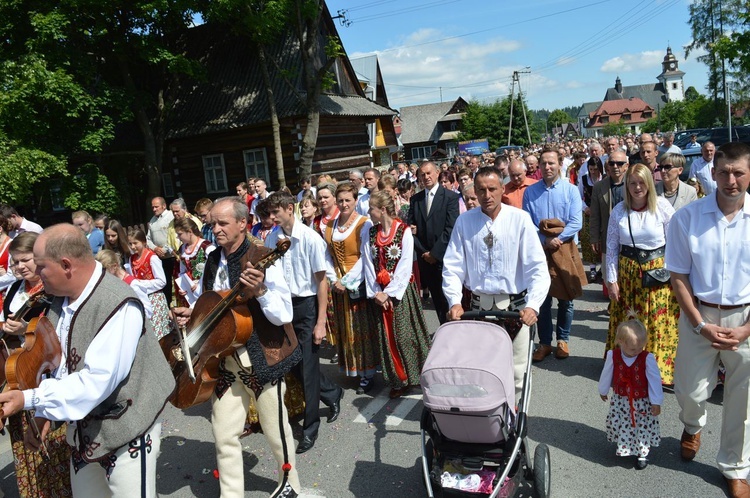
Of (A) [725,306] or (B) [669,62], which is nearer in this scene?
(A) [725,306]

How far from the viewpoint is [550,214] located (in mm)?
6637

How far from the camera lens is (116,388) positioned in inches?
116

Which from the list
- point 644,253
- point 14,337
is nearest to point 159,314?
point 14,337

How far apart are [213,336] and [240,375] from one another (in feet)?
1.32

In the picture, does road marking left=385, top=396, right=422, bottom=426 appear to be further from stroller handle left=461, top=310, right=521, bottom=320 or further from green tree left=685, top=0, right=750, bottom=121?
green tree left=685, top=0, right=750, bottom=121

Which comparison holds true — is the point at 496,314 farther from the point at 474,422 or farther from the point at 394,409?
the point at 394,409

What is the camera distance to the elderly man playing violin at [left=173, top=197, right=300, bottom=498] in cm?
385

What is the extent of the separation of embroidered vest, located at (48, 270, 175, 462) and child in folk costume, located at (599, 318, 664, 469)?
312 cm

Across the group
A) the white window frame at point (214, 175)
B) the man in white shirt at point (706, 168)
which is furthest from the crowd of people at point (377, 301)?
the white window frame at point (214, 175)

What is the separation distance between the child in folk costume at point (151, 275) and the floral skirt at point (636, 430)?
4.91m

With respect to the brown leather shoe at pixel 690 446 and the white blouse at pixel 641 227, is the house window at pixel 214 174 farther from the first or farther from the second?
the brown leather shoe at pixel 690 446

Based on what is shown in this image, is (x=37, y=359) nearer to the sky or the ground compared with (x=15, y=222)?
nearer to the ground

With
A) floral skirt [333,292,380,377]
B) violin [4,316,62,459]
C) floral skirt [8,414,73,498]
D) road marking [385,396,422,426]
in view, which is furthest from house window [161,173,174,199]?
violin [4,316,62,459]

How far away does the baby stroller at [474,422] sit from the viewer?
324 cm
